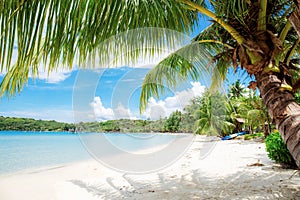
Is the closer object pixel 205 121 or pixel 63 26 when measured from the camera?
pixel 63 26

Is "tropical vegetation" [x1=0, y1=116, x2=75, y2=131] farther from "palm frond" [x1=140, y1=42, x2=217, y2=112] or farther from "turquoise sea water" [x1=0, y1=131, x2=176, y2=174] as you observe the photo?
"palm frond" [x1=140, y1=42, x2=217, y2=112]

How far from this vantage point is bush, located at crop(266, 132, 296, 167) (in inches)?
152

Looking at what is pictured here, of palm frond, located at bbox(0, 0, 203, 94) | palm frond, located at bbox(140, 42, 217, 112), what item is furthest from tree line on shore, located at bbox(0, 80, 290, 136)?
palm frond, located at bbox(0, 0, 203, 94)

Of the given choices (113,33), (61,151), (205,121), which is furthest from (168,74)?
(61,151)

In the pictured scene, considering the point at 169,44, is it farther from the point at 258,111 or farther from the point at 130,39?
the point at 258,111

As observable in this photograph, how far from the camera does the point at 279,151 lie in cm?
407

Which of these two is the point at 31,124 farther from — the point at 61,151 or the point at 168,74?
the point at 168,74

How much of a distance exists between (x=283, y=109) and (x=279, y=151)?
111 inches

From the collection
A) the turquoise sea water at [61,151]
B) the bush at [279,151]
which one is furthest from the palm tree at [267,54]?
the turquoise sea water at [61,151]

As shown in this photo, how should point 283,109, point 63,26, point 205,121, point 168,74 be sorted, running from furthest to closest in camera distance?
point 205,121 < point 168,74 < point 283,109 < point 63,26

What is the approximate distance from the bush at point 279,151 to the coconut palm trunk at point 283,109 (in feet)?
8.19

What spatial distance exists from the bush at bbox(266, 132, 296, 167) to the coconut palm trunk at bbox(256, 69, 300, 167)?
2.50m

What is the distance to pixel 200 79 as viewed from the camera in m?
3.71

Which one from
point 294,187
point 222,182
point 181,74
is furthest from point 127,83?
point 294,187
